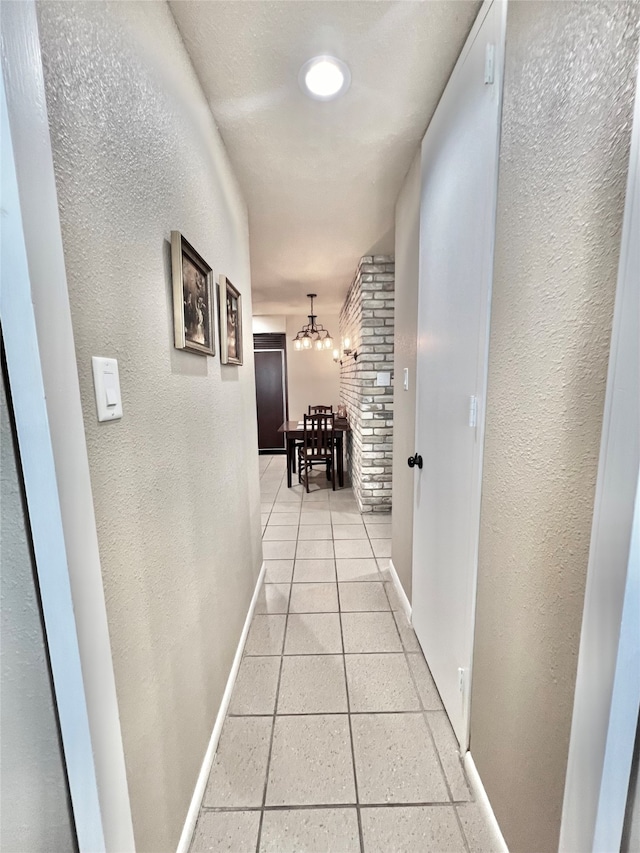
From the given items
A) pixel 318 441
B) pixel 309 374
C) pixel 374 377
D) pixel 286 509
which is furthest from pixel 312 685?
pixel 309 374

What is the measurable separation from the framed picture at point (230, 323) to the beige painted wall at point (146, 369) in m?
Answer: 0.14

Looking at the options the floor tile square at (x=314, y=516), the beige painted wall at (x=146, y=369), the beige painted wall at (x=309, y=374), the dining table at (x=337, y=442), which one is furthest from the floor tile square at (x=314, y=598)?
the beige painted wall at (x=309, y=374)

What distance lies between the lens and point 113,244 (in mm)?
687

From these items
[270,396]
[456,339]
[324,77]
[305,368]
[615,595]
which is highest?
[324,77]

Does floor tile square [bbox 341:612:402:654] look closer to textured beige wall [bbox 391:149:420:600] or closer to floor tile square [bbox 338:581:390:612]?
floor tile square [bbox 338:581:390:612]

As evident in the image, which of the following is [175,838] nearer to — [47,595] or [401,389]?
[47,595]

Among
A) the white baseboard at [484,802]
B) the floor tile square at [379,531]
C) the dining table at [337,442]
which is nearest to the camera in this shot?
the white baseboard at [484,802]

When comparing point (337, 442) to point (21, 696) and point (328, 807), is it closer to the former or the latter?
point (328, 807)

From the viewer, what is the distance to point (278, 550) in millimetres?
2627

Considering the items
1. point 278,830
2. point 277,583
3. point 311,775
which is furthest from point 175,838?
point 277,583

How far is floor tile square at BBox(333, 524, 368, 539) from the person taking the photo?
2830 mm

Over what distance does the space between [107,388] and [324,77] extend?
1350mm

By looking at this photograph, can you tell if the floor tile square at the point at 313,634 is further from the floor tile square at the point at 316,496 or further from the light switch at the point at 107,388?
the floor tile square at the point at 316,496

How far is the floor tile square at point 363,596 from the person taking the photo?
1.93 m
